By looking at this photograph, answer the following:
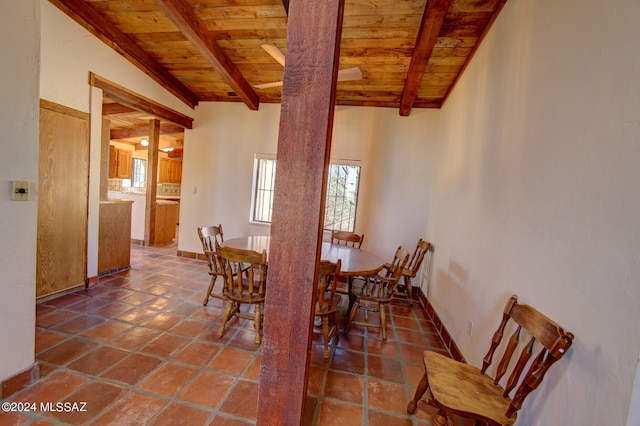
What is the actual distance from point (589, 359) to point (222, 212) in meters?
4.43

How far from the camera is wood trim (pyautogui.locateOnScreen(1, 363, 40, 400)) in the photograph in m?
1.46

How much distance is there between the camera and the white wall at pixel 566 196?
89 cm

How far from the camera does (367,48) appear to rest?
2.86 m

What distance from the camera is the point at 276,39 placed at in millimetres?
2891

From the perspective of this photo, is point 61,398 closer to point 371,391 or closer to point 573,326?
point 371,391

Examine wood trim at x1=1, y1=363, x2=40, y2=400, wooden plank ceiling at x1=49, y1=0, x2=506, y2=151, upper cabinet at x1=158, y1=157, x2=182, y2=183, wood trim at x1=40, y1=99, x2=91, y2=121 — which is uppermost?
wooden plank ceiling at x1=49, y1=0, x2=506, y2=151

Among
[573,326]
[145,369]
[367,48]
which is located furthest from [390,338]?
[367,48]

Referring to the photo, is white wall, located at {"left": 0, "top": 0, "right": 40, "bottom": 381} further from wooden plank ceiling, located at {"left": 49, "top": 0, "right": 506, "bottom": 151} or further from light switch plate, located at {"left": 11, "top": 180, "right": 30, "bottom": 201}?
wooden plank ceiling, located at {"left": 49, "top": 0, "right": 506, "bottom": 151}

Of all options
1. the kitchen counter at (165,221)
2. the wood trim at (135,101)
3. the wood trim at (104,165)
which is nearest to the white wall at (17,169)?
the wood trim at (135,101)

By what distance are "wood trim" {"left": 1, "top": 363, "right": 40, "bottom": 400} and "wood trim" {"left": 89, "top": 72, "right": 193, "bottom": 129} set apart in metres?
2.84

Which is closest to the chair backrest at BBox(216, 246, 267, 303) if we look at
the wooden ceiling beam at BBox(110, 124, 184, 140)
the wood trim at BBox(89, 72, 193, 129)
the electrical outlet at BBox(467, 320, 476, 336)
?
the electrical outlet at BBox(467, 320, 476, 336)

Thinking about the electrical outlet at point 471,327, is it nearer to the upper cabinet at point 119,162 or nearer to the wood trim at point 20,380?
the wood trim at point 20,380

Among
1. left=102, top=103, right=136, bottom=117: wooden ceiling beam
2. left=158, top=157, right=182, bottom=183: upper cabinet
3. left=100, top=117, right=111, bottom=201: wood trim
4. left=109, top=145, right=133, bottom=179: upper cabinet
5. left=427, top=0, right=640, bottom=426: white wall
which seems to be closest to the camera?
left=427, top=0, right=640, bottom=426: white wall

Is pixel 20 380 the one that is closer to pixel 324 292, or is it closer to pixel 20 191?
pixel 20 191
